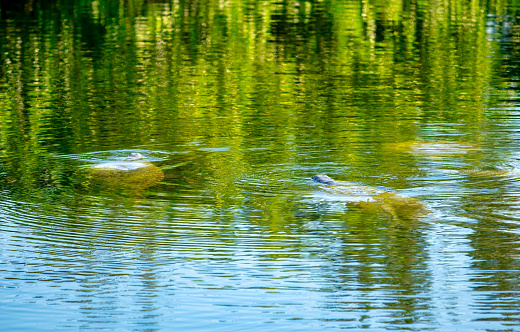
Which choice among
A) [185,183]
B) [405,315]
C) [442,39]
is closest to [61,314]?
[405,315]

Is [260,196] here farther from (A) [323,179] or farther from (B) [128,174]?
(B) [128,174]

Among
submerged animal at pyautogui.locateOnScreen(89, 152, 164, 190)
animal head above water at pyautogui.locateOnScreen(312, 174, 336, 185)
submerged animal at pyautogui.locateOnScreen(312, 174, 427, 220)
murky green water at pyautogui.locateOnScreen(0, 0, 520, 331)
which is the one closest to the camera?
murky green water at pyautogui.locateOnScreen(0, 0, 520, 331)

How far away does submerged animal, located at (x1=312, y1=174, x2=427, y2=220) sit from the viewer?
8422 millimetres

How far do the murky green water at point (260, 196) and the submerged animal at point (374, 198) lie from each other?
0.04m

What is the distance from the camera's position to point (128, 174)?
10055 millimetres

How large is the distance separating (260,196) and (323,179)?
2.80ft

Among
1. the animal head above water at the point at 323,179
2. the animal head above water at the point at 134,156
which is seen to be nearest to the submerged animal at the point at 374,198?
the animal head above water at the point at 323,179

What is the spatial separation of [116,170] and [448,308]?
544 centimetres

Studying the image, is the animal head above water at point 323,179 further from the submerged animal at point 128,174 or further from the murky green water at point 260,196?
the submerged animal at point 128,174

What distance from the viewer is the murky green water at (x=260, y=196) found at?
6270 millimetres

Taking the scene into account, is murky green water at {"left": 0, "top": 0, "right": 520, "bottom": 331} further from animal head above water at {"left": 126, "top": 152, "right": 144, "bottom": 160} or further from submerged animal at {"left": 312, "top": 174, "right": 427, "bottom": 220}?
animal head above water at {"left": 126, "top": 152, "right": 144, "bottom": 160}

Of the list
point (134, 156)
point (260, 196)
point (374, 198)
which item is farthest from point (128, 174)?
point (374, 198)

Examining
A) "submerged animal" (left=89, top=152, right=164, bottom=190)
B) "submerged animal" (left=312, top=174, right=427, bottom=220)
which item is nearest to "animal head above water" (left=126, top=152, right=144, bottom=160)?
"submerged animal" (left=89, top=152, right=164, bottom=190)

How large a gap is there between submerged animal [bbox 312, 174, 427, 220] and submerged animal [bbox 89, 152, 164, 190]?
2101 mm
